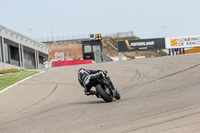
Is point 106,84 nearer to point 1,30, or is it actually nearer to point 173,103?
point 173,103

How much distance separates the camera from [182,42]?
49.5 m

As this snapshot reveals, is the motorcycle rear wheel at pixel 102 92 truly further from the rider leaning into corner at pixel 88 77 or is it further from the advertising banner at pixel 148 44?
the advertising banner at pixel 148 44

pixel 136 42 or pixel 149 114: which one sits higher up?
pixel 136 42

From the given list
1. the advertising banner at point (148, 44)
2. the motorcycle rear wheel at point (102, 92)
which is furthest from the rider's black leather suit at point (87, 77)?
the advertising banner at point (148, 44)

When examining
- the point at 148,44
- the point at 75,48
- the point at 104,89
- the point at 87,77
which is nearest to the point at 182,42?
the point at 148,44

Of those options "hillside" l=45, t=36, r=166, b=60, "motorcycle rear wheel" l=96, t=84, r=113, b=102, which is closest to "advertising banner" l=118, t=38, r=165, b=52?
"motorcycle rear wheel" l=96, t=84, r=113, b=102

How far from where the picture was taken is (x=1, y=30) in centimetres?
4038

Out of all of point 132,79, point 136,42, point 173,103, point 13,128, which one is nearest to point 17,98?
point 132,79

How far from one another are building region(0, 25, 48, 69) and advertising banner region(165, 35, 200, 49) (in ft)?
65.8

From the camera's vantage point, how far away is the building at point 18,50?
41.1 metres

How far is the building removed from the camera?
135ft

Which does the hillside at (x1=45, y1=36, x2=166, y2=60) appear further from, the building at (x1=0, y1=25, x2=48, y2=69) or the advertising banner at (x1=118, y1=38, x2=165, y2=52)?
the advertising banner at (x1=118, y1=38, x2=165, y2=52)

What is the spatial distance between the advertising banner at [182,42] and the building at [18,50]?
65.8ft

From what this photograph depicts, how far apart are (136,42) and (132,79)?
33.5 metres
